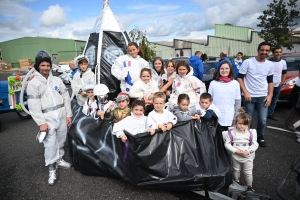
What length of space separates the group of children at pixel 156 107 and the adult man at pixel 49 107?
0.39 meters

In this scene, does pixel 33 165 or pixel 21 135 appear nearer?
pixel 33 165

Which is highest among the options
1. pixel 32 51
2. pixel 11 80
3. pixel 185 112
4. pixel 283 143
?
pixel 32 51

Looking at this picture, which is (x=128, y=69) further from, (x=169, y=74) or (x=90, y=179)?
(x=90, y=179)

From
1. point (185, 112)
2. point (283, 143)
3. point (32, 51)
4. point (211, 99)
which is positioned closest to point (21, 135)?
point (185, 112)

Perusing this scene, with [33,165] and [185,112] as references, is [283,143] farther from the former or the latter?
[33,165]

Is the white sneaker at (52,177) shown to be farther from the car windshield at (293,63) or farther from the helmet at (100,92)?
the car windshield at (293,63)

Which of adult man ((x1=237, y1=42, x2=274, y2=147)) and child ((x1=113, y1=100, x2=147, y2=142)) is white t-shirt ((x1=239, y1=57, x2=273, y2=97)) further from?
child ((x1=113, y1=100, x2=147, y2=142))

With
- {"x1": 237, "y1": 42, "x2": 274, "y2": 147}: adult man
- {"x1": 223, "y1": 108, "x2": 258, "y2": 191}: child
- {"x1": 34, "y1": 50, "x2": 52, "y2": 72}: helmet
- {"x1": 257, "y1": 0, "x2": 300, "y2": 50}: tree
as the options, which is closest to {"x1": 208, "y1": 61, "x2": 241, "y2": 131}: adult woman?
{"x1": 223, "y1": 108, "x2": 258, "y2": 191}: child

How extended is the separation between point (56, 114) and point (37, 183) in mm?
1012

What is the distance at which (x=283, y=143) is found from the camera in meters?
3.61

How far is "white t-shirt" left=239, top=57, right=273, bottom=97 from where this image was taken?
3154mm

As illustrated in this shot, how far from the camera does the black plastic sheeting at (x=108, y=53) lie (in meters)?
4.17

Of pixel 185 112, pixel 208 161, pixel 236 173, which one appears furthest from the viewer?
pixel 185 112

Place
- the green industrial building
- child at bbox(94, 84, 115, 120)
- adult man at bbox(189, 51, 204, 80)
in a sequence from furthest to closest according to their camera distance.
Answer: the green industrial building
adult man at bbox(189, 51, 204, 80)
child at bbox(94, 84, 115, 120)
